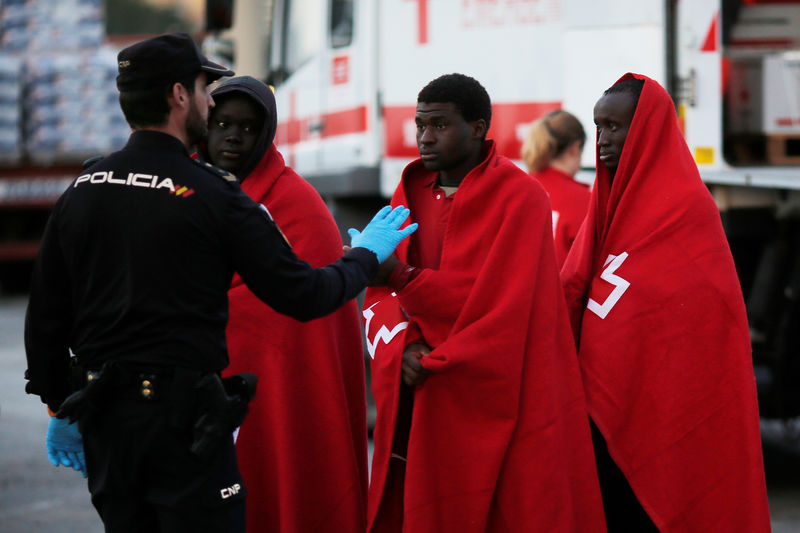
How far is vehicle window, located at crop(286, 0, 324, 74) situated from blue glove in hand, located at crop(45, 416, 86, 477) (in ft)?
15.7

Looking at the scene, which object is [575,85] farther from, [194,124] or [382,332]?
[194,124]

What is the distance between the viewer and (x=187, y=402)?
263 centimetres

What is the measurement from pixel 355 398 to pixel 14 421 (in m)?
4.44

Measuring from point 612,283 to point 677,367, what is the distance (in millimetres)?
321

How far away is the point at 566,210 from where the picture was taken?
15.7 ft

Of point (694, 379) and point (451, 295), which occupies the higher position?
point (451, 295)

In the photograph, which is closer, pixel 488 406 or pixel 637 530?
pixel 488 406

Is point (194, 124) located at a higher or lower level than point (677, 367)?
higher

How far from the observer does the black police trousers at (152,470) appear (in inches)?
104

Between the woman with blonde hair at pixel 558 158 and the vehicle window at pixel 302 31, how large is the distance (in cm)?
277

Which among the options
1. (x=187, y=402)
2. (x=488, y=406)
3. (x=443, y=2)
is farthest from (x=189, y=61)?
(x=443, y=2)

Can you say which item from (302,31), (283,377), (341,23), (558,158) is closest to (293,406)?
(283,377)

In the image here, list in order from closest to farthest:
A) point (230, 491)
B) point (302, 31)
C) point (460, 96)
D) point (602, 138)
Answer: point (230, 491) → point (460, 96) → point (602, 138) → point (302, 31)

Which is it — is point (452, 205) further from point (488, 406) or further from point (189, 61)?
point (189, 61)
